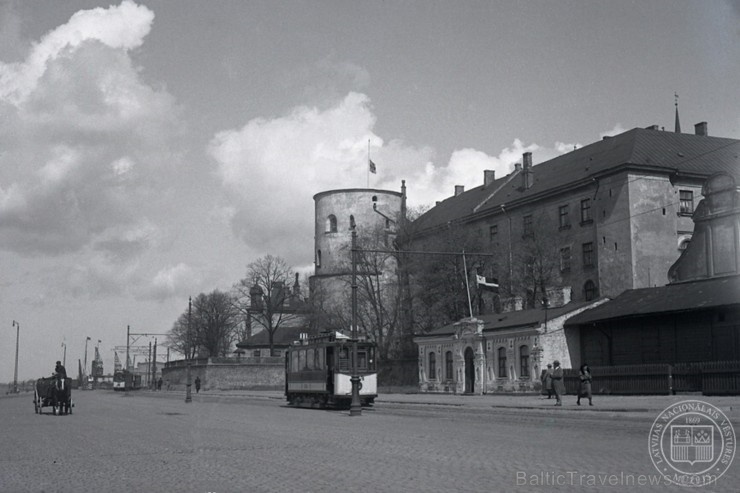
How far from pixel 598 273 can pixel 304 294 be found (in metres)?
55.3

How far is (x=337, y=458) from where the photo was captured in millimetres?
12398

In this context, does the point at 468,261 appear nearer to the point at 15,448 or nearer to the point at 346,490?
the point at 15,448

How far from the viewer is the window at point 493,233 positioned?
71875mm

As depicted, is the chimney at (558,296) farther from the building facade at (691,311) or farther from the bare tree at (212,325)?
the bare tree at (212,325)

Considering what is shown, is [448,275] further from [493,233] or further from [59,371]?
[59,371]

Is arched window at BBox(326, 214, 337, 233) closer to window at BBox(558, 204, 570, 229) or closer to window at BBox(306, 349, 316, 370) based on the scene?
window at BBox(558, 204, 570, 229)

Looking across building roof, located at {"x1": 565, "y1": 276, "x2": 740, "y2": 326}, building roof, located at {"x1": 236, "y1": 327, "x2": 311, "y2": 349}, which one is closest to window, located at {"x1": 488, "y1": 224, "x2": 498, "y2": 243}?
building roof, located at {"x1": 565, "y1": 276, "x2": 740, "y2": 326}

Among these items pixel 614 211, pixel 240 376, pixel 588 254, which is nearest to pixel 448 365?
pixel 588 254

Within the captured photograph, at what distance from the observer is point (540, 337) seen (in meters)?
44.3

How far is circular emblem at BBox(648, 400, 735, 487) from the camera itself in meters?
9.79

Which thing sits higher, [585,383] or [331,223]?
[331,223]

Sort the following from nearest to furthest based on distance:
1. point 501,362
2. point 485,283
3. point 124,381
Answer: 1. point 485,283
2. point 501,362
3. point 124,381

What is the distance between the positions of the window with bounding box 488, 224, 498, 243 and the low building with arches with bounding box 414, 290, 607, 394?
662 inches

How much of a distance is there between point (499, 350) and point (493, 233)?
25616mm
